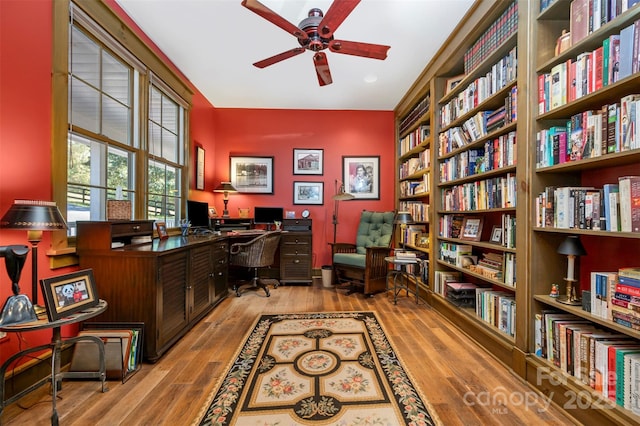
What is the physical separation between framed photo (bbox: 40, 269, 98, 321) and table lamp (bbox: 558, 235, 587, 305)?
9.30 ft

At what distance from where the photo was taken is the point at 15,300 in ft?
4.51

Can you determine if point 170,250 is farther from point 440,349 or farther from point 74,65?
point 440,349

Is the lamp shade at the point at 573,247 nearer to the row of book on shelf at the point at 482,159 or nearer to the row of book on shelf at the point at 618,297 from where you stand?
the row of book on shelf at the point at 618,297

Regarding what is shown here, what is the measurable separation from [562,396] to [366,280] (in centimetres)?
219

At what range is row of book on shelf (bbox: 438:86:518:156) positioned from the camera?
2.03m

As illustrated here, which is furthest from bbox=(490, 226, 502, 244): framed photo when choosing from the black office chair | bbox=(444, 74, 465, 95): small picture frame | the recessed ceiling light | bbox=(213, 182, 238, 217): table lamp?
bbox=(213, 182, 238, 217): table lamp

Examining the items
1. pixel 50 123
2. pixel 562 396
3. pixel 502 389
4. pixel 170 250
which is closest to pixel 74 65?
pixel 50 123

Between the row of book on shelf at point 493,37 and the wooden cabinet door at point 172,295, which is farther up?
the row of book on shelf at point 493,37

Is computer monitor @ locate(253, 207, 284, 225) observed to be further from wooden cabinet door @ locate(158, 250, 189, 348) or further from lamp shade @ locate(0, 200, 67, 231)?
lamp shade @ locate(0, 200, 67, 231)

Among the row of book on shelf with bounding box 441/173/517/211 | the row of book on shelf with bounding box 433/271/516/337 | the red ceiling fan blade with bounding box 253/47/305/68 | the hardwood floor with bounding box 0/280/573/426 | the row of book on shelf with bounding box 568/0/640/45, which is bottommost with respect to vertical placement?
the hardwood floor with bounding box 0/280/573/426

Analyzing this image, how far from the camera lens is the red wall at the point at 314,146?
464cm

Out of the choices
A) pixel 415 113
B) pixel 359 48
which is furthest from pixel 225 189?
pixel 415 113

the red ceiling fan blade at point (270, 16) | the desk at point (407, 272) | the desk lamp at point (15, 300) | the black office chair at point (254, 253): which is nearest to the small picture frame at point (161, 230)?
the black office chair at point (254, 253)

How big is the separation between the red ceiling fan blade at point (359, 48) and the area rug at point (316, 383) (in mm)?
2439
